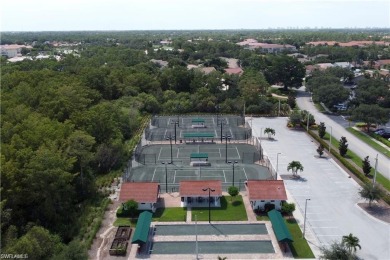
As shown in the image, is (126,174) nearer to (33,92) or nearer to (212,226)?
(212,226)

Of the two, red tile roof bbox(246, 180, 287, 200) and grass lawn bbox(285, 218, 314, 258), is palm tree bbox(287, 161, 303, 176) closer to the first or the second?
red tile roof bbox(246, 180, 287, 200)

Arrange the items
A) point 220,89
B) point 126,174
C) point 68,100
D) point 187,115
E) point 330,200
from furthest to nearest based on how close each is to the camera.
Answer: point 220,89 → point 187,115 → point 68,100 → point 126,174 → point 330,200

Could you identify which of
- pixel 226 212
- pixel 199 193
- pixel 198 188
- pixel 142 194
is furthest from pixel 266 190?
pixel 142 194

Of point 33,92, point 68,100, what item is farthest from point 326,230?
point 33,92

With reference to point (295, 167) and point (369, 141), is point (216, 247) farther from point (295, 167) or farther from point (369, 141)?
point (369, 141)

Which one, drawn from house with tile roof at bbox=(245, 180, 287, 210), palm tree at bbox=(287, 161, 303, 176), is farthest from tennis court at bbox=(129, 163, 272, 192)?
house with tile roof at bbox=(245, 180, 287, 210)

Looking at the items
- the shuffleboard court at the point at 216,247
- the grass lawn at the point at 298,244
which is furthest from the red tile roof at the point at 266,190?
the shuffleboard court at the point at 216,247
